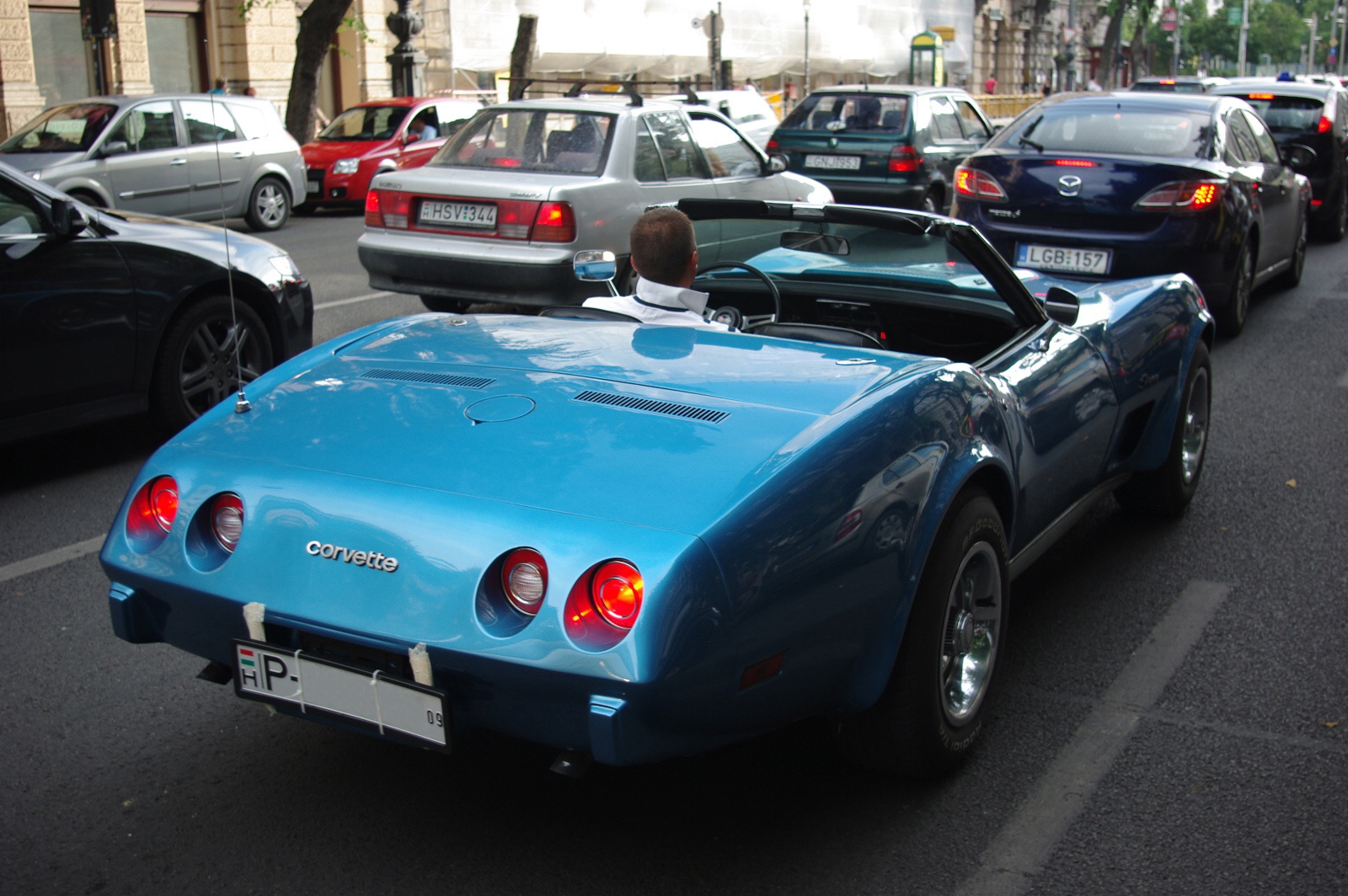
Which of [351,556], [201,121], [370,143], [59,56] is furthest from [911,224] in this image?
[59,56]

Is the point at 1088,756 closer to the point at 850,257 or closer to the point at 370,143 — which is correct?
the point at 850,257

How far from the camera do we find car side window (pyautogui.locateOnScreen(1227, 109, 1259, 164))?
8995mm

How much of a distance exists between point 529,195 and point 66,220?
3274mm

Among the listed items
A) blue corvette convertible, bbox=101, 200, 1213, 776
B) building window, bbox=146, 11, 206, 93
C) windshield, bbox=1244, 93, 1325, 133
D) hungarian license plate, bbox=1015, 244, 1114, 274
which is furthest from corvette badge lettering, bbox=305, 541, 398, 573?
building window, bbox=146, 11, 206, 93

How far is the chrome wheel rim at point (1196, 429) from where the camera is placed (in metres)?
5.06

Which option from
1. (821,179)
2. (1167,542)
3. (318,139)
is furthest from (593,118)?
(318,139)

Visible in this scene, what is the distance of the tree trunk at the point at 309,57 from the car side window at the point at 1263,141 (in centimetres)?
1464

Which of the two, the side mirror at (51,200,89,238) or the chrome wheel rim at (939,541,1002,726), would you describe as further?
the side mirror at (51,200,89,238)

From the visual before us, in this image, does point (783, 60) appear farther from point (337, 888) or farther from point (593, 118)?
point (337, 888)

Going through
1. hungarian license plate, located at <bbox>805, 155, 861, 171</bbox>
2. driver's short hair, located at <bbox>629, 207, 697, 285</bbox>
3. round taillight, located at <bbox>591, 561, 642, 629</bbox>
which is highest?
hungarian license plate, located at <bbox>805, 155, 861, 171</bbox>

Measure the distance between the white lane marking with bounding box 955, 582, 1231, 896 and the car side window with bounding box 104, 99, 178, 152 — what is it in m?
13.1

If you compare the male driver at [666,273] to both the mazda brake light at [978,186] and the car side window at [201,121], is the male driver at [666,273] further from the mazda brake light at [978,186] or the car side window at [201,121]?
the car side window at [201,121]

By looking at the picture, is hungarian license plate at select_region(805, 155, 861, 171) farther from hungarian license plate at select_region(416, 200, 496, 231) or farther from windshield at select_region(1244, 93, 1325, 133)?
hungarian license plate at select_region(416, 200, 496, 231)

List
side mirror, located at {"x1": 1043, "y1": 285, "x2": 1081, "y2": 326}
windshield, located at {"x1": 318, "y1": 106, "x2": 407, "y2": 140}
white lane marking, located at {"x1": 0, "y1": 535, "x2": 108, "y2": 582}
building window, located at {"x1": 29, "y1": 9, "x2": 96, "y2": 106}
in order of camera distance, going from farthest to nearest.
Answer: building window, located at {"x1": 29, "y1": 9, "x2": 96, "y2": 106}
windshield, located at {"x1": 318, "y1": 106, "x2": 407, "y2": 140}
white lane marking, located at {"x1": 0, "y1": 535, "x2": 108, "y2": 582}
side mirror, located at {"x1": 1043, "y1": 285, "x2": 1081, "y2": 326}
